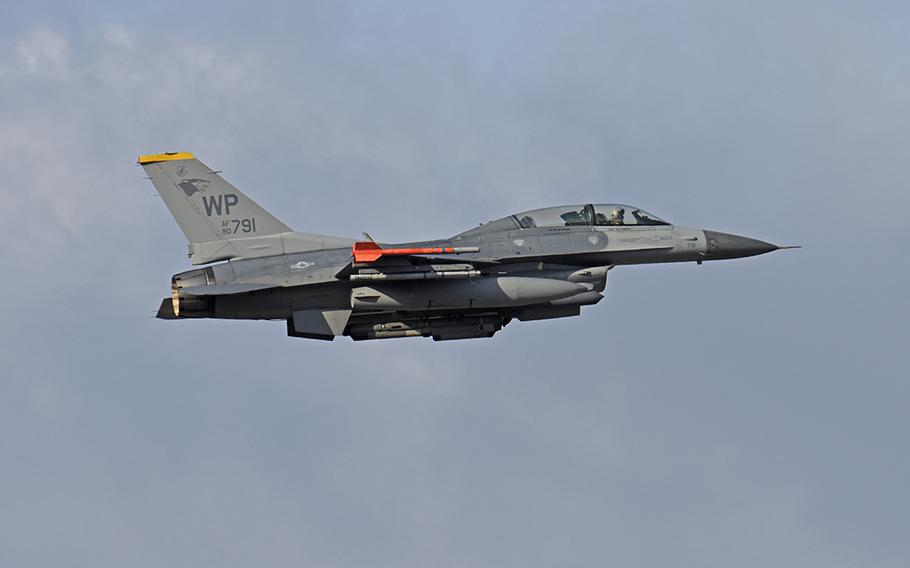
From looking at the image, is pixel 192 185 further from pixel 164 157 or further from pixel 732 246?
pixel 732 246

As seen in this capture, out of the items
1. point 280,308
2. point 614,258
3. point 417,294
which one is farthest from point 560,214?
point 280,308

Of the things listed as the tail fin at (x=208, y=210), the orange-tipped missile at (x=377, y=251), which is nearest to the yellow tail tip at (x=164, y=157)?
the tail fin at (x=208, y=210)

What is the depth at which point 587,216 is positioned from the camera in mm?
37781

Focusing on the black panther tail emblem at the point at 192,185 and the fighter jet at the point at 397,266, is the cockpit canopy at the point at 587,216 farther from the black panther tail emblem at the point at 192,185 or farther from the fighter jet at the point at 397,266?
the black panther tail emblem at the point at 192,185

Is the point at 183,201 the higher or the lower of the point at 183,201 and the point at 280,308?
the higher

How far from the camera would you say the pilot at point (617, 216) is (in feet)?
124

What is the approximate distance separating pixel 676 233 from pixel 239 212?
911 centimetres

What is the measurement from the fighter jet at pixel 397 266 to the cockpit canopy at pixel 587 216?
0.07 ft

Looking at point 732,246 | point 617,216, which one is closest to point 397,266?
point 617,216

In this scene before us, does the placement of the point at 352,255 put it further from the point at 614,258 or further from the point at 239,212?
the point at 614,258

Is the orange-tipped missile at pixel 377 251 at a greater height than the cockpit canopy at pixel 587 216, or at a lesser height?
lesser

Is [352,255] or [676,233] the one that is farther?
[676,233]

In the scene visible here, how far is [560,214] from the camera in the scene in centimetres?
3762

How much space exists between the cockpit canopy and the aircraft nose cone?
1.10 m
